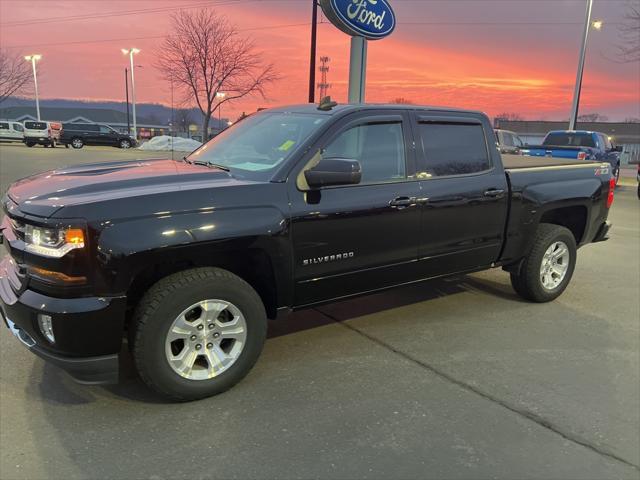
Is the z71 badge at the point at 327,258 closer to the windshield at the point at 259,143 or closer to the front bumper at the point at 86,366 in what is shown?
the windshield at the point at 259,143

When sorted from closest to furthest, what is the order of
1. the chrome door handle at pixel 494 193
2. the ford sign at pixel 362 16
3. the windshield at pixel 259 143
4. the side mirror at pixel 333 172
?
the side mirror at pixel 333 172 → the windshield at pixel 259 143 → the chrome door handle at pixel 494 193 → the ford sign at pixel 362 16

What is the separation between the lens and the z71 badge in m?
3.69

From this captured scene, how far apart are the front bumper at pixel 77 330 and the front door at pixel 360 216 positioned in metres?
1.26

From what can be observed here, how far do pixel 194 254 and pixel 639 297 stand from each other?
5.17m

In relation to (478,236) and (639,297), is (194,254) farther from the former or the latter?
(639,297)

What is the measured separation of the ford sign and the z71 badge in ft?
32.0

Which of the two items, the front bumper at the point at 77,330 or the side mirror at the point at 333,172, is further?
the side mirror at the point at 333,172

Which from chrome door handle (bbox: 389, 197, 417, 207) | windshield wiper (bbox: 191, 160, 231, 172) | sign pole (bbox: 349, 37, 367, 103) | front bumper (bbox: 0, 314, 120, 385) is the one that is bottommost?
front bumper (bbox: 0, 314, 120, 385)

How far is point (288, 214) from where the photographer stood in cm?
352

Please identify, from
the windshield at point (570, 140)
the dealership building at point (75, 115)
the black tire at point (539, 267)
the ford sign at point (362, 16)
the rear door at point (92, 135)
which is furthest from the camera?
the dealership building at point (75, 115)

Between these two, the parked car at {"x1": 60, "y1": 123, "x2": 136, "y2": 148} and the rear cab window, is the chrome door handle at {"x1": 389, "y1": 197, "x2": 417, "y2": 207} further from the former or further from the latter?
the parked car at {"x1": 60, "y1": 123, "x2": 136, "y2": 148}

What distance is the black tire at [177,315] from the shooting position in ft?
10.1

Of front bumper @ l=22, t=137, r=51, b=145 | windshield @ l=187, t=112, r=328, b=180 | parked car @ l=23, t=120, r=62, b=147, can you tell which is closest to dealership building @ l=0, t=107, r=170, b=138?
parked car @ l=23, t=120, r=62, b=147

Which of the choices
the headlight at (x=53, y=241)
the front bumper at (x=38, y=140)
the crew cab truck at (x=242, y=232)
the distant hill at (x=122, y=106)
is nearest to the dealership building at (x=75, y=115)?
the distant hill at (x=122, y=106)
